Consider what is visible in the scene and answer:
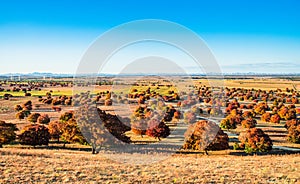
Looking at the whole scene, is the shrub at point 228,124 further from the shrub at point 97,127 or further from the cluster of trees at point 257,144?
the shrub at point 97,127

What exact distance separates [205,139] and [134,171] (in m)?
16.4

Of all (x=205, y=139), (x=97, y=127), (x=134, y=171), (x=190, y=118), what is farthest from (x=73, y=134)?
(x=190, y=118)

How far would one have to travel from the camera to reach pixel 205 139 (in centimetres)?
4069

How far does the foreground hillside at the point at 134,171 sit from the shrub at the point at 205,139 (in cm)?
784

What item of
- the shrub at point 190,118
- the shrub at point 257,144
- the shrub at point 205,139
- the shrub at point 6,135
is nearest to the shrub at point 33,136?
the shrub at point 6,135

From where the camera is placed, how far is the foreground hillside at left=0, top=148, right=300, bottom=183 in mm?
23469

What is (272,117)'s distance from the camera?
2731 inches

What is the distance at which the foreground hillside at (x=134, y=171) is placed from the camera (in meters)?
23.5

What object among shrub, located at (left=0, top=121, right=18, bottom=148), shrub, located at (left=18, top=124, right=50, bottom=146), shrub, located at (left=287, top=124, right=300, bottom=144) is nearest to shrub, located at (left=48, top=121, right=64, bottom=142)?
shrub, located at (left=18, top=124, right=50, bottom=146)

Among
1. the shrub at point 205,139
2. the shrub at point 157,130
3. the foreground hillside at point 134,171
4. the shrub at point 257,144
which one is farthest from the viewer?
the shrub at point 157,130

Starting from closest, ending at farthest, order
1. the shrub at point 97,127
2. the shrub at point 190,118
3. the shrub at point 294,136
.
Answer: the shrub at point 97,127 < the shrub at point 294,136 < the shrub at point 190,118

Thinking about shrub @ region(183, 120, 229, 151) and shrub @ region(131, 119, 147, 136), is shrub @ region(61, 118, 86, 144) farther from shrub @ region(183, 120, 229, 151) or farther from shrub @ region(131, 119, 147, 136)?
shrub @ region(183, 120, 229, 151)

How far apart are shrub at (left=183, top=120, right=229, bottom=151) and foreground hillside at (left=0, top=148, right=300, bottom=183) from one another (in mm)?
7839

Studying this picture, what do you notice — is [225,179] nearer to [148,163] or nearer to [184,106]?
[148,163]
